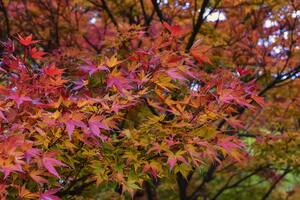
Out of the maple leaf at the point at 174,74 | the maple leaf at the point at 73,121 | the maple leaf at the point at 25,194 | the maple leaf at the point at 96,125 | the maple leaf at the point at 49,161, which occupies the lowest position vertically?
the maple leaf at the point at 25,194

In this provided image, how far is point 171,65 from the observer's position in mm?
2754

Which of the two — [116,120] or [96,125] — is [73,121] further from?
[116,120]

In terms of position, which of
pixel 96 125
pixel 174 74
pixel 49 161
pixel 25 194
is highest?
pixel 174 74

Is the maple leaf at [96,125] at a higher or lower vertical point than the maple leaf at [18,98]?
lower

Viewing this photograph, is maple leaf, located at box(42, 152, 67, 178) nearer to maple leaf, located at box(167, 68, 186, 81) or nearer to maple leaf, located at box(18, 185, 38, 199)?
maple leaf, located at box(18, 185, 38, 199)

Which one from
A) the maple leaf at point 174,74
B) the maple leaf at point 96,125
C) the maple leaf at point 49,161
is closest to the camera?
the maple leaf at point 49,161

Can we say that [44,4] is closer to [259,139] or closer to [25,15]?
[25,15]

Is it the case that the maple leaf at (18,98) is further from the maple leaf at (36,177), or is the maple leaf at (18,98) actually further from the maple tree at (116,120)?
the maple leaf at (36,177)

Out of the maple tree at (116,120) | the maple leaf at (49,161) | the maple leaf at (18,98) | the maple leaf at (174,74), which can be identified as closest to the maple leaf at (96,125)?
the maple tree at (116,120)

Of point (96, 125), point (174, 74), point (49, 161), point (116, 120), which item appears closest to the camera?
point (49, 161)

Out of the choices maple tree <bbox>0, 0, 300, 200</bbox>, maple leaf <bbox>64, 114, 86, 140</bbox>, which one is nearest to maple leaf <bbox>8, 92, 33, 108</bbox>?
maple tree <bbox>0, 0, 300, 200</bbox>

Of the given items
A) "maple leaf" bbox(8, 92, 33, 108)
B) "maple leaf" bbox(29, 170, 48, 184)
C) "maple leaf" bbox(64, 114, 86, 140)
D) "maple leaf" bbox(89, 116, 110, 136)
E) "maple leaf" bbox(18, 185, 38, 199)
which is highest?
"maple leaf" bbox(8, 92, 33, 108)

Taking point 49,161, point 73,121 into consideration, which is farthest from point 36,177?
point 73,121

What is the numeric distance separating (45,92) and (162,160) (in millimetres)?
791
